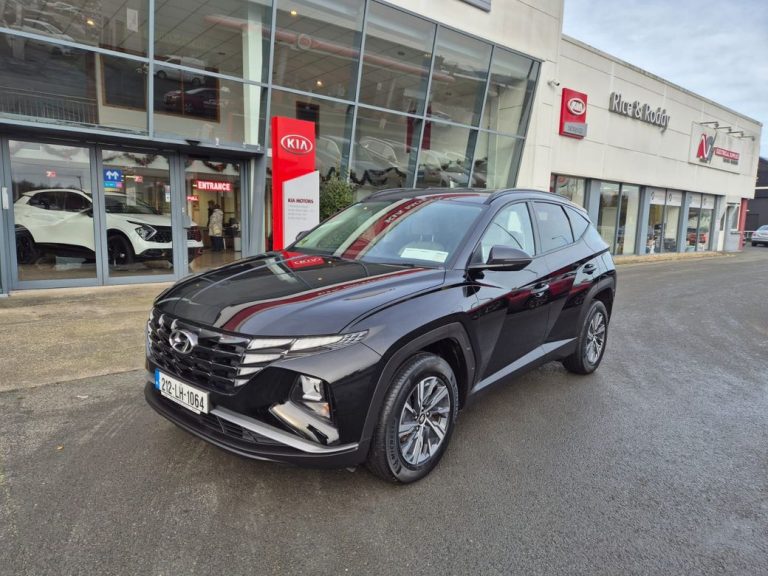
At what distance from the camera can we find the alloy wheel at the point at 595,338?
187 inches

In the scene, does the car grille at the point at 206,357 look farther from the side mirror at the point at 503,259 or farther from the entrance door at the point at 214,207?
the entrance door at the point at 214,207

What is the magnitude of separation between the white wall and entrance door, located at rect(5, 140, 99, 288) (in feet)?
42.1

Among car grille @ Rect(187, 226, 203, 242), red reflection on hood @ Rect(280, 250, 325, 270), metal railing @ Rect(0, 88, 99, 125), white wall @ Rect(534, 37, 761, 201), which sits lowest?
car grille @ Rect(187, 226, 203, 242)

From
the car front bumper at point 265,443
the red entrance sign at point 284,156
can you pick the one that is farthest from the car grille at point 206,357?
the red entrance sign at point 284,156

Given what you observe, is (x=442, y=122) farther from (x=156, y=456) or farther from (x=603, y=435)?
(x=156, y=456)

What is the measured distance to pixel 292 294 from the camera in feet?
8.54

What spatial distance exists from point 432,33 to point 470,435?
1178cm

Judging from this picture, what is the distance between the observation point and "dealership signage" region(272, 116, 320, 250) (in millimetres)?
9039

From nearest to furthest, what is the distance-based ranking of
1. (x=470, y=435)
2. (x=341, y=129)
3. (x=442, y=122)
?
(x=470, y=435) < (x=341, y=129) < (x=442, y=122)

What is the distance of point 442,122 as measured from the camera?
13242 millimetres

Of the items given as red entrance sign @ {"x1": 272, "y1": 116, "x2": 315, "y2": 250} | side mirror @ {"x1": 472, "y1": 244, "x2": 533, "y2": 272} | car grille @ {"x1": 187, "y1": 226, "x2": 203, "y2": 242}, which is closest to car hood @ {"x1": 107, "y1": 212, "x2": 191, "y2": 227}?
car grille @ {"x1": 187, "y1": 226, "x2": 203, "y2": 242}

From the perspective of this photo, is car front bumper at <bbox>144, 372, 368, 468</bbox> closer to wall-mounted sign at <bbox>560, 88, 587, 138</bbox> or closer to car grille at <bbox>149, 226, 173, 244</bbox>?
car grille at <bbox>149, 226, 173, 244</bbox>

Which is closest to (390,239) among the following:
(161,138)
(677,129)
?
(161,138)

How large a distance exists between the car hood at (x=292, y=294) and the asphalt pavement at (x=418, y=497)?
3.22 feet
